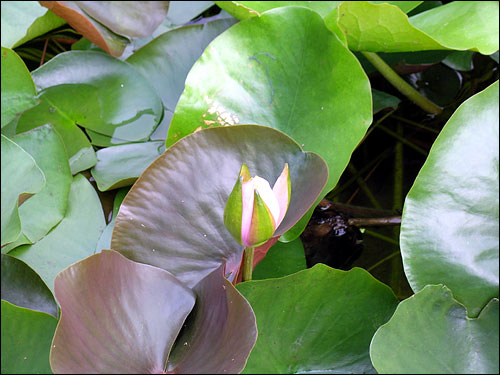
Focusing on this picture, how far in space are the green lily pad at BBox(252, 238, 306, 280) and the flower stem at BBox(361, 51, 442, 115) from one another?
37cm

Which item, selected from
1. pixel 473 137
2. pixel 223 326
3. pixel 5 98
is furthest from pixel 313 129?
pixel 5 98

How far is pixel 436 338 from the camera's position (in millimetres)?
518

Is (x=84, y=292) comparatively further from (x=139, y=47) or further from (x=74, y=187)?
(x=139, y=47)

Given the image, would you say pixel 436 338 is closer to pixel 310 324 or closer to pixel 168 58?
pixel 310 324

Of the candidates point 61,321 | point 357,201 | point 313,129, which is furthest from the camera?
point 357,201

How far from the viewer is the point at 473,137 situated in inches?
23.0

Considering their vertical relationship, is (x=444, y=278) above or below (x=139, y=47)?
below

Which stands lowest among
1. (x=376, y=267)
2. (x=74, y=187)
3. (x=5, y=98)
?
(x=376, y=267)

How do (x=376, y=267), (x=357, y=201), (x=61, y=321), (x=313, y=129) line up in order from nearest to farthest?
(x=61, y=321) < (x=313, y=129) < (x=376, y=267) < (x=357, y=201)

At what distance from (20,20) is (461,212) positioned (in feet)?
2.50

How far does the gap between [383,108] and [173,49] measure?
Answer: 1.30 ft

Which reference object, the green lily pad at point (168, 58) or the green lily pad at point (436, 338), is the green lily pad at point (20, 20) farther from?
the green lily pad at point (436, 338)

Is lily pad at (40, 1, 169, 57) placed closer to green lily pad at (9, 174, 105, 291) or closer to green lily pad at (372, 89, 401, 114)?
green lily pad at (9, 174, 105, 291)

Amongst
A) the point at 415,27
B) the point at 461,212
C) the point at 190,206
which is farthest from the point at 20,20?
the point at 461,212
